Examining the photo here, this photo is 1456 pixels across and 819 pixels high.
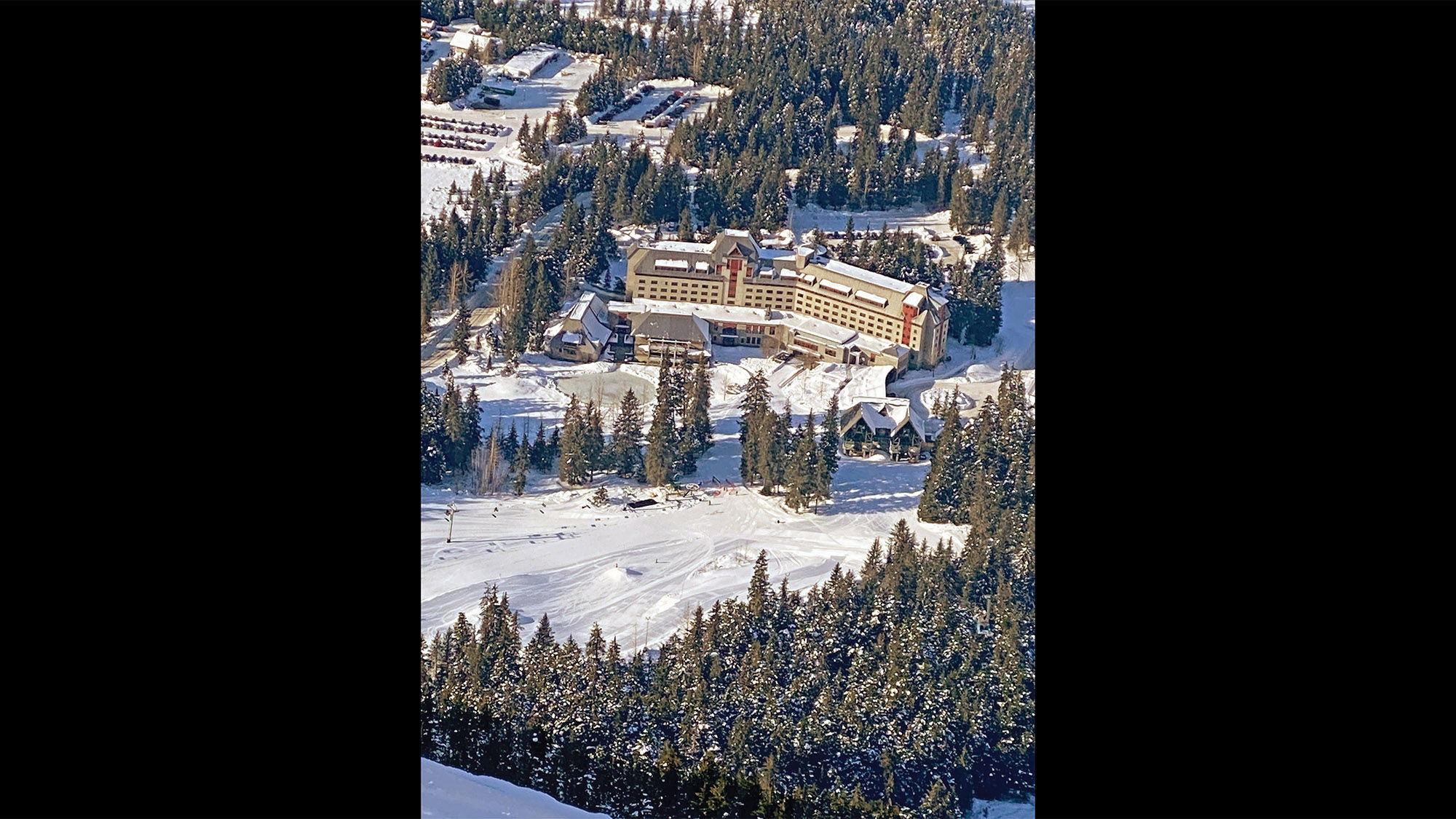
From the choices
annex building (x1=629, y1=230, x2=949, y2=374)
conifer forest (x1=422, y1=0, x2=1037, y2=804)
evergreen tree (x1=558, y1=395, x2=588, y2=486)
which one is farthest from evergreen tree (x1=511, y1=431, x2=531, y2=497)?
annex building (x1=629, y1=230, x2=949, y2=374)

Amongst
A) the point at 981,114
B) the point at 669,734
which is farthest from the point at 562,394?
the point at 981,114

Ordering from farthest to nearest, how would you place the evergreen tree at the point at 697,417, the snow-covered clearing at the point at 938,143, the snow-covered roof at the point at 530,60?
1. the snow-covered roof at the point at 530,60
2. the snow-covered clearing at the point at 938,143
3. the evergreen tree at the point at 697,417

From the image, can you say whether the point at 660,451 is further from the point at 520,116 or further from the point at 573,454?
the point at 520,116

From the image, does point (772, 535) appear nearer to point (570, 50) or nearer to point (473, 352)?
point (473, 352)

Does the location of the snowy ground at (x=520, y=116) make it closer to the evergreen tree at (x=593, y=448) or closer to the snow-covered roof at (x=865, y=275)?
the snow-covered roof at (x=865, y=275)

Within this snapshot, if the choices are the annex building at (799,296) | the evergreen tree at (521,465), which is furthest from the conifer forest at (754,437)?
the annex building at (799,296)

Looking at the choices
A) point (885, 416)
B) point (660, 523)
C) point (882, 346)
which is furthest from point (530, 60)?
point (885, 416)

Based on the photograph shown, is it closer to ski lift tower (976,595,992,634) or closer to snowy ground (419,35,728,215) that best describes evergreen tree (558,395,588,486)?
snowy ground (419,35,728,215)
